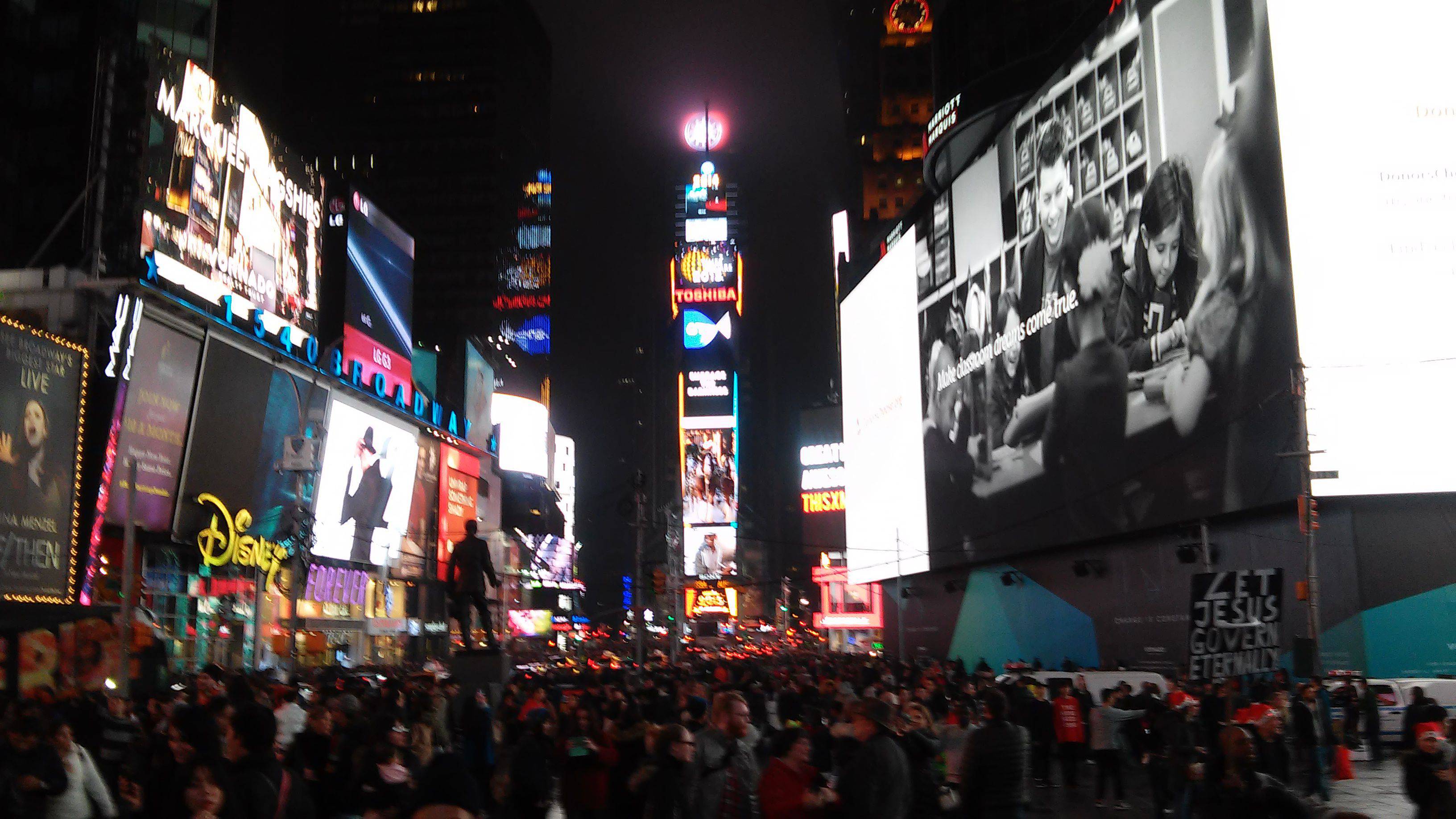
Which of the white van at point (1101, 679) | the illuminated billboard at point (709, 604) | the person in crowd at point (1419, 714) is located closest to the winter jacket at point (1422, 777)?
the person in crowd at point (1419, 714)

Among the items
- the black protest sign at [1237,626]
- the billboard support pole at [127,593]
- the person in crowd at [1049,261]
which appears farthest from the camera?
the person in crowd at [1049,261]

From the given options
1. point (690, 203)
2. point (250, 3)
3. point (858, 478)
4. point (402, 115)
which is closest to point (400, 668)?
point (858, 478)

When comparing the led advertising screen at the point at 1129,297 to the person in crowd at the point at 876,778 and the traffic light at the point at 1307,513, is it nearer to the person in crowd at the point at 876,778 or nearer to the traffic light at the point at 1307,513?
the traffic light at the point at 1307,513

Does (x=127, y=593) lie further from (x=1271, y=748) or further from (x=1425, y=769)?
(x=1425, y=769)

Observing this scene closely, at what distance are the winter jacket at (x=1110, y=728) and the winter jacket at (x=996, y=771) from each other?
8.23m

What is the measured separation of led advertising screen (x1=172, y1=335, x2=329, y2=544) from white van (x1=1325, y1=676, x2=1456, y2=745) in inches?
980

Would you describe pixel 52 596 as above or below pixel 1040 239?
below

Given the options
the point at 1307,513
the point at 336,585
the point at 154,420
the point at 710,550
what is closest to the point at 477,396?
the point at 336,585

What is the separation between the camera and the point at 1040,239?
35562 mm

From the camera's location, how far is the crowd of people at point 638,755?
6754 mm

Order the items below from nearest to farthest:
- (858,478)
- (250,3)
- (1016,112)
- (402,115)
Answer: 1. (1016,112)
2. (858,478)
3. (250,3)
4. (402,115)

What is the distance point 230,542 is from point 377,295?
18.7 meters

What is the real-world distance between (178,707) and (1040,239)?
3039cm

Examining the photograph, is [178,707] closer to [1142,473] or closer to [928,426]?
[1142,473]
